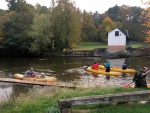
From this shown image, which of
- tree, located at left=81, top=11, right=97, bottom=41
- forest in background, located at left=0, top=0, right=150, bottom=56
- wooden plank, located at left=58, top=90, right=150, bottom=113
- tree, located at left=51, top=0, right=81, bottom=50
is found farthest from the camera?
tree, located at left=81, top=11, right=97, bottom=41

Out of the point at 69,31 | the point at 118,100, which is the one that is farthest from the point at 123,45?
the point at 118,100

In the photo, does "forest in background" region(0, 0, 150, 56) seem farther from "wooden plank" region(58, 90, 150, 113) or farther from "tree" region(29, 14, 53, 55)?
"wooden plank" region(58, 90, 150, 113)

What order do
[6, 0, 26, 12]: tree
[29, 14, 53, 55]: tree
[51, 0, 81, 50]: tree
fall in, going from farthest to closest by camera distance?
[6, 0, 26, 12]: tree < [51, 0, 81, 50]: tree < [29, 14, 53, 55]: tree

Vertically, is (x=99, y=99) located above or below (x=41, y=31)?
below

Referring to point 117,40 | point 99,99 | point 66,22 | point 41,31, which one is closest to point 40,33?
point 41,31

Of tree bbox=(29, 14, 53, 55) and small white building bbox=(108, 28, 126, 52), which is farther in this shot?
small white building bbox=(108, 28, 126, 52)

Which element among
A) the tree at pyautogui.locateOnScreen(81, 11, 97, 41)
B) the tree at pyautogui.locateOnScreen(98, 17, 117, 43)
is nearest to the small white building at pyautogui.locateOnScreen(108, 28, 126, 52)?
the tree at pyautogui.locateOnScreen(98, 17, 117, 43)

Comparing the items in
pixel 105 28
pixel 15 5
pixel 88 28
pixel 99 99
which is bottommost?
pixel 99 99

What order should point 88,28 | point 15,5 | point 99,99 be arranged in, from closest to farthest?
1. point 99,99
2. point 15,5
3. point 88,28

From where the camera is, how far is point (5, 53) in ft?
165

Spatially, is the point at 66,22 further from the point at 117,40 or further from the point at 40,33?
the point at 117,40

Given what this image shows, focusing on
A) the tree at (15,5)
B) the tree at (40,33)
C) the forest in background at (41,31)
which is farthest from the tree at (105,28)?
the tree at (15,5)

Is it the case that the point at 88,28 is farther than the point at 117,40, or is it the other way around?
the point at 88,28

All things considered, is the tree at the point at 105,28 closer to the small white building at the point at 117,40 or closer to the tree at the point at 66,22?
the small white building at the point at 117,40
